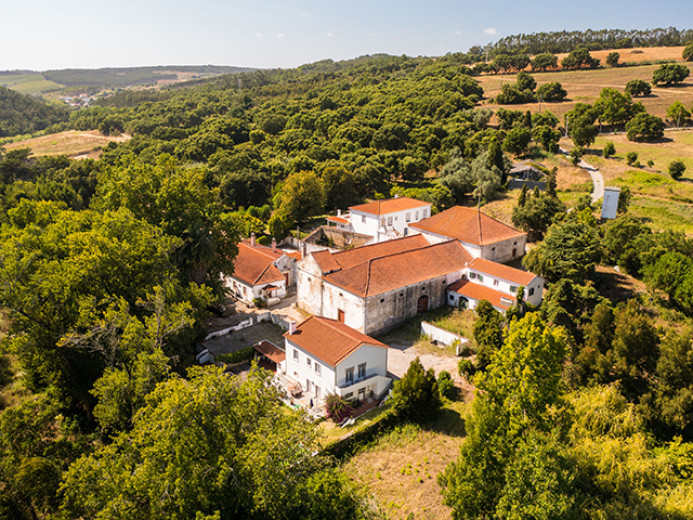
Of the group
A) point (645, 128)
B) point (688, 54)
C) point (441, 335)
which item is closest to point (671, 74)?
point (688, 54)

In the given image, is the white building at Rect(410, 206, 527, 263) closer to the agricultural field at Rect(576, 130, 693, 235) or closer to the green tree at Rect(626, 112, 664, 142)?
the agricultural field at Rect(576, 130, 693, 235)

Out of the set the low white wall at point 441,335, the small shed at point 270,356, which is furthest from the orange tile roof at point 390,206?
the small shed at point 270,356

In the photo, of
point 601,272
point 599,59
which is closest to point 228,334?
point 601,272

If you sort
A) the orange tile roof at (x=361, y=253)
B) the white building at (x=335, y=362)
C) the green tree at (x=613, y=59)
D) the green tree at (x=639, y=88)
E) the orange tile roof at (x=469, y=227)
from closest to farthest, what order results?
1. the white building at (x=335, y=362)
2. the orange tile roof at (x=361, y=253)
3. the orange tile roof at (x=469, y=227)
4. the green tree at (x=639, y=88)
5. the green tree at (x=613, y=59)

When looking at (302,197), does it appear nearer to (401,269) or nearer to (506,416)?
(401,269)

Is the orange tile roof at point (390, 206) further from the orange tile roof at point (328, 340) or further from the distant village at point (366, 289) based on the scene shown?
the orange tile roof at point (328, 340)

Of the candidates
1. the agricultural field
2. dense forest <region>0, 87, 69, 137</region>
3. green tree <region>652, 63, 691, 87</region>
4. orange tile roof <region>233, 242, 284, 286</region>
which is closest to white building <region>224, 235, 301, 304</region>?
orange tile roof <region>233, 242, 284, 286</region>
